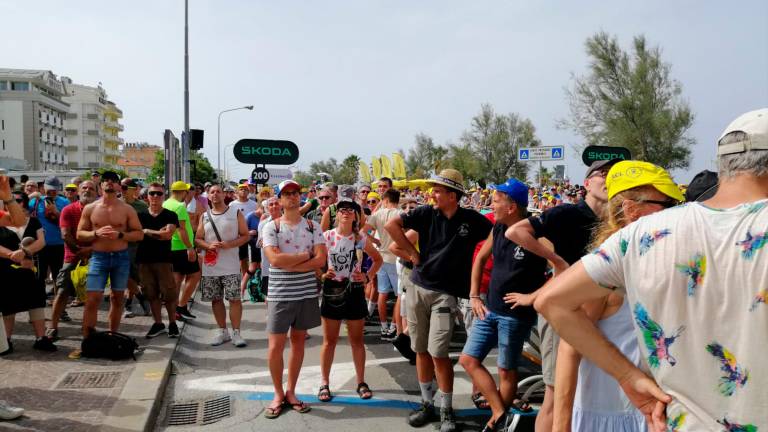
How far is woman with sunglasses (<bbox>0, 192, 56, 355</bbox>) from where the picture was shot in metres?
5.37

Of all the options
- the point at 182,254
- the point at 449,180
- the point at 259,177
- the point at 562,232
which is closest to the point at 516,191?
the point at 449,180

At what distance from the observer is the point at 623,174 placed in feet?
7.81

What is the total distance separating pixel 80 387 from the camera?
5.16m

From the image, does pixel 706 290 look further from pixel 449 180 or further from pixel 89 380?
pixel 89 380

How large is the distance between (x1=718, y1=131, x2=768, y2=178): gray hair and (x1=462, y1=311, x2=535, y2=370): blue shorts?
8.77 feet

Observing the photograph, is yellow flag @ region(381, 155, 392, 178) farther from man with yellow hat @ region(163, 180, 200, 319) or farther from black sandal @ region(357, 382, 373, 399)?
black sandal @ region(357, 382, 373, 399)

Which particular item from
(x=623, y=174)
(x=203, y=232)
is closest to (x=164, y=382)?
(x=203, y=232)

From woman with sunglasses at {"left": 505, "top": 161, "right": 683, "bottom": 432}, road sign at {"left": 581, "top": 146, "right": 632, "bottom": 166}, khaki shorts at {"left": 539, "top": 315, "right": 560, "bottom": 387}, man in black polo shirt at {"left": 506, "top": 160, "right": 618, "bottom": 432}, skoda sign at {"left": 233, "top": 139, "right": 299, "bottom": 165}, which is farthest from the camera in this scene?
skoda sign at {"left": 233, "top": 139, "right": 299, "bottom": 165}

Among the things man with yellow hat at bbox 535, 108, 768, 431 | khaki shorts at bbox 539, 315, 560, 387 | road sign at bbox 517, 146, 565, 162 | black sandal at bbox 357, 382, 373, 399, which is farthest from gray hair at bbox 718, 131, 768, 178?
road sign at bbox 517, 146, 565, 162

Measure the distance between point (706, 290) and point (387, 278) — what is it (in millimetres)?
6186

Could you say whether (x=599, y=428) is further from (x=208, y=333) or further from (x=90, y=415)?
(x=208, y=333)

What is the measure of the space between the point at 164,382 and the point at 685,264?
5137 millimetres

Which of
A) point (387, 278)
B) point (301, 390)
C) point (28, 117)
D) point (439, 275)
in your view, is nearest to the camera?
point (439, 275)

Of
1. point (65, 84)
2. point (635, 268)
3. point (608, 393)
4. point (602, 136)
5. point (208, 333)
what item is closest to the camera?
point (635, 268)
